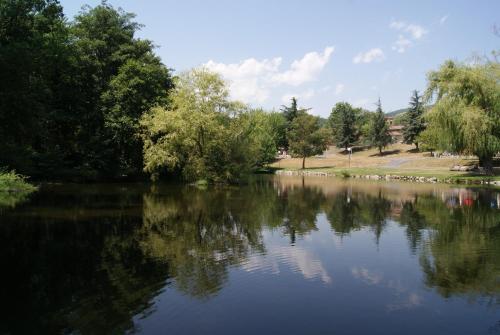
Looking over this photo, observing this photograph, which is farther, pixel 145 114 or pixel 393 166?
pixel 393 166

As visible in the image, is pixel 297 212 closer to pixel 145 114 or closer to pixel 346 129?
pixel 145 114

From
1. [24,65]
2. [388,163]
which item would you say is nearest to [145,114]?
[24,65]

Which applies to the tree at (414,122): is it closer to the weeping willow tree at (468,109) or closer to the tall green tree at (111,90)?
the weeping willow tree at (468,109)

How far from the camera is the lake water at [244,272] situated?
9039 mm

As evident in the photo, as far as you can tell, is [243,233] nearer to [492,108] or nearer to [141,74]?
[141,74]

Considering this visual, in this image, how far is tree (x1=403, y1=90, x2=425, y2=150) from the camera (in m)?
81.9

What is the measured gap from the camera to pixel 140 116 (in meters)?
47.4

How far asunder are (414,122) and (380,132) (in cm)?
694

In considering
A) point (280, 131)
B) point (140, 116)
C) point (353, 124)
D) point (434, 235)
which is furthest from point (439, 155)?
point (434, 235)

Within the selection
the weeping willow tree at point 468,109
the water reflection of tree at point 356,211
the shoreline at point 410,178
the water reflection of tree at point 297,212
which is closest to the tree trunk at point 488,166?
the weeping willow tree at point 468,109

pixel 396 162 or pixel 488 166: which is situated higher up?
pixel 396 162

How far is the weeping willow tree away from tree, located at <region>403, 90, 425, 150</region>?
33587 mm

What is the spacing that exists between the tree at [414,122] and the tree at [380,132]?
4.32 m

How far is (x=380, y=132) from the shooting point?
86750 mm
